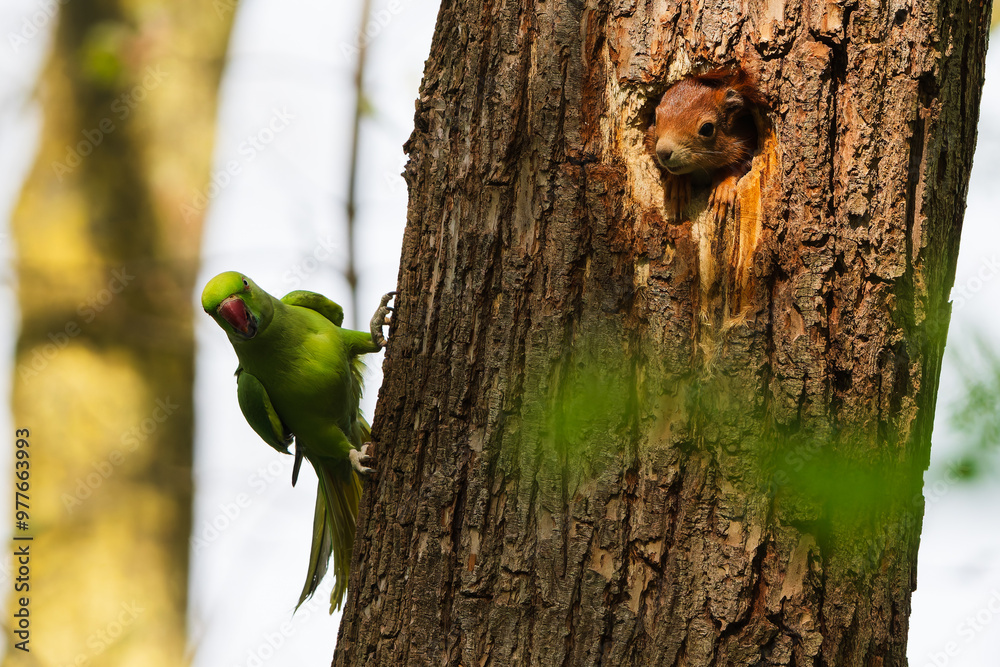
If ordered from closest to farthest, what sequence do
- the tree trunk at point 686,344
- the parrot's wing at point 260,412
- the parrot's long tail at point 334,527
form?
the tree trunk at point 686,344, the parrot's long tail at point 334,527, the parrot's wing at point 260,412

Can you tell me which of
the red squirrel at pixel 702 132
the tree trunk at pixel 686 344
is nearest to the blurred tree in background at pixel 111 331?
the tree trunk at pixel 686 344

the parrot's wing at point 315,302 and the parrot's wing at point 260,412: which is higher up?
the parrot's wing at point 315,302

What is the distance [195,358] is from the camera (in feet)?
20.0

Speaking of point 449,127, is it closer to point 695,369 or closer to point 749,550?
point 695,369

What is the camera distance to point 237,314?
10.6 ft

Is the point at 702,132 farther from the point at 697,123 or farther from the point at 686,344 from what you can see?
the point at 686,344

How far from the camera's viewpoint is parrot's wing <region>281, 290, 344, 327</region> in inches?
154

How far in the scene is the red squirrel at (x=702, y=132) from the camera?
181 centimetres

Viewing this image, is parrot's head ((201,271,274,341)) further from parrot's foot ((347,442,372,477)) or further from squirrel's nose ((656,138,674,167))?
squirrel's nose ((656,138,674,167))

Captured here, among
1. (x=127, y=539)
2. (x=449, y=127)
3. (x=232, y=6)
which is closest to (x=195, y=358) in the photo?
(x=127, y=539)

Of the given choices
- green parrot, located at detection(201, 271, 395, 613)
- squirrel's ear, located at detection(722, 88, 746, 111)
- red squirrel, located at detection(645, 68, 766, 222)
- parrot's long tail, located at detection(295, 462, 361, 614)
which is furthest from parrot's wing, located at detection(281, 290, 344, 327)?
squirrel's ear, located at detection(722, 88, 746, 111)

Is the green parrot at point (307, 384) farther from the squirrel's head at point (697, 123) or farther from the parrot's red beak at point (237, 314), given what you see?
the squirrel's head at point (697, 123)

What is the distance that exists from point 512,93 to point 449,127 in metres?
0.21

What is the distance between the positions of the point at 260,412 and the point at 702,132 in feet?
8.55
